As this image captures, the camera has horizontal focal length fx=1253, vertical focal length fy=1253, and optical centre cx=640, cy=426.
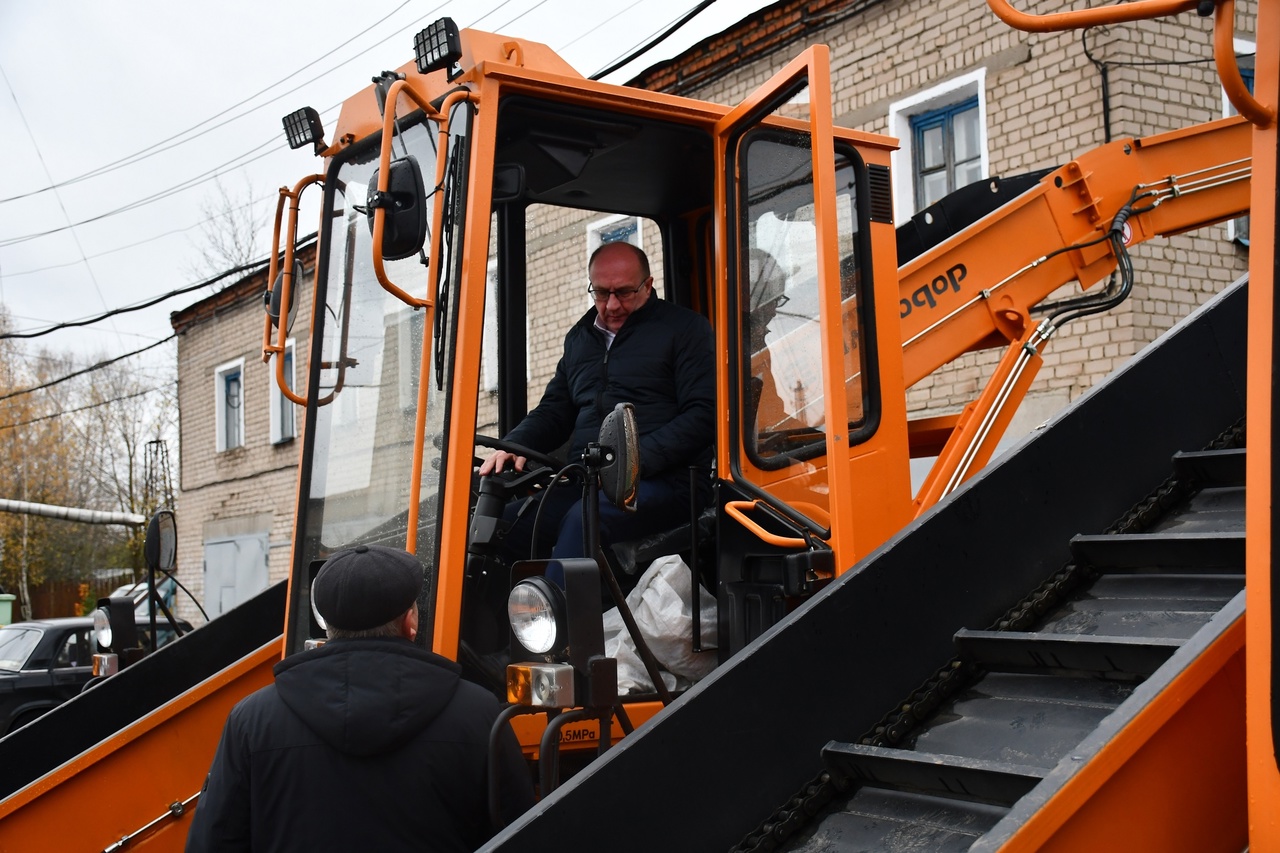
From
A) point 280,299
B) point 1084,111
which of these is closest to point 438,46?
point 280,299

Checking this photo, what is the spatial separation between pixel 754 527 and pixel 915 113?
735 cm

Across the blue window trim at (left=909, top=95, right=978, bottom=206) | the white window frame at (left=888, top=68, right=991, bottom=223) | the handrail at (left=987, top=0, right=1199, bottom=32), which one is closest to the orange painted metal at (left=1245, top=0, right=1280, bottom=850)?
the handrail at (left=987, top=0, right=1199, bottom=32)

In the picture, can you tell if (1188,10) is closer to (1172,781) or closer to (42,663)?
(1172,781)

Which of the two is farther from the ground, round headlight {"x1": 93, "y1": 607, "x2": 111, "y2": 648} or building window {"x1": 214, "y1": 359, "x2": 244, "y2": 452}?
building window {"x1": 214, "y1": 359, "x2": 244, "y2": 452}

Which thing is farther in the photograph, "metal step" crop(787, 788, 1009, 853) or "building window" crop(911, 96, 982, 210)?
"building window" crop(911, 96, 982, 210)

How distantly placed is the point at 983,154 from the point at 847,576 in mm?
7256

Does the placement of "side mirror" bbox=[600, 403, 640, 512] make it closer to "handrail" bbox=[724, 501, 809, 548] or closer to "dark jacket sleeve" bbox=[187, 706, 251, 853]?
"handrail" bbox=[724, 501, 809, 548]

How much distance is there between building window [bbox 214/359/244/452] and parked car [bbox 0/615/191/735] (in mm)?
9076

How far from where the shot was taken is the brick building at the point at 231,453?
19.2 metres

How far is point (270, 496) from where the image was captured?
19.3 metres

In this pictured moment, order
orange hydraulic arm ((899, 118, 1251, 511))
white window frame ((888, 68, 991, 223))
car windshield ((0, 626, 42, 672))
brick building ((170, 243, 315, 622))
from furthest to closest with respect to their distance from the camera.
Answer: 1. brick building ((170, 243, 315, 622))
2. car windshield ((0, 626, 42, 672))
3. white window frame ((888, 68, 991, 223))
4. orange hydraulic arm ((899, 118, 1251, 511))

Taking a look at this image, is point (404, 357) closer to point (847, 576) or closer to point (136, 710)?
point (847, 576)

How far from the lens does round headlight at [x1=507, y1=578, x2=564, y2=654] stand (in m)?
2.81

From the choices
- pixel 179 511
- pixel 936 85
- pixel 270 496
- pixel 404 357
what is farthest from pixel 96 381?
pixel 404 357
